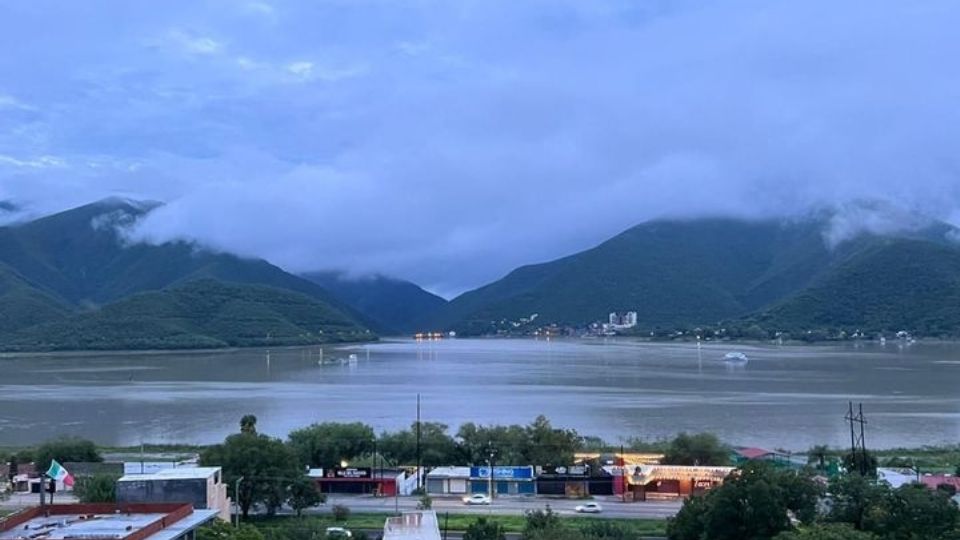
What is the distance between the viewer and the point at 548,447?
17.2 m

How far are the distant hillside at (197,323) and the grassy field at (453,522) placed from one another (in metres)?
52.3

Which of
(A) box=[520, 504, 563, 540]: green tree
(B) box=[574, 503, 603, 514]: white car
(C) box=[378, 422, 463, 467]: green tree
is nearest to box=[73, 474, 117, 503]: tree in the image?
(A) box=[520, 504, 563, 540]: green tree

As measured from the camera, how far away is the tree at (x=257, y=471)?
512 inches

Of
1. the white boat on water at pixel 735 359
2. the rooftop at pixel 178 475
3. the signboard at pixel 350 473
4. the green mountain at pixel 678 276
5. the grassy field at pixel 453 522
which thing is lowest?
the grassy field at pixel 453 522

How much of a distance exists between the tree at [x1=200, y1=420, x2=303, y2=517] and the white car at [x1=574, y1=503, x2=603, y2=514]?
12.7ft

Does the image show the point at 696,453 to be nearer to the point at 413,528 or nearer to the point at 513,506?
the point at 513,506

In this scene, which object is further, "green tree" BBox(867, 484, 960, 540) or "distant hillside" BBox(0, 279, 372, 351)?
"distant hillside" BBox(0, 279, 372, 351)

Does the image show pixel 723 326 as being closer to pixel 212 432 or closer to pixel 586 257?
pixel 586 257

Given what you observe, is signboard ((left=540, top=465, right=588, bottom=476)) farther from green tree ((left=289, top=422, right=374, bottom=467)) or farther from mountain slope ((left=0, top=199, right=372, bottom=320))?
mountain slope ((left=0, top=199, right=372, bottom=320))

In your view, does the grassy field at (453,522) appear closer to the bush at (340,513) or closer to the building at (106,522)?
the bush at (340,513)

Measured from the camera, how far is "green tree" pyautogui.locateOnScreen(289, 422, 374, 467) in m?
17.3

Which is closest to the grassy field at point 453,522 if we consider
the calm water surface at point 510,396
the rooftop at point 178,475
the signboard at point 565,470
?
the rooftop at point 178,475

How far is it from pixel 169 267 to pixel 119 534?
103 m

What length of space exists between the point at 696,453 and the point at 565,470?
8.69 ft
